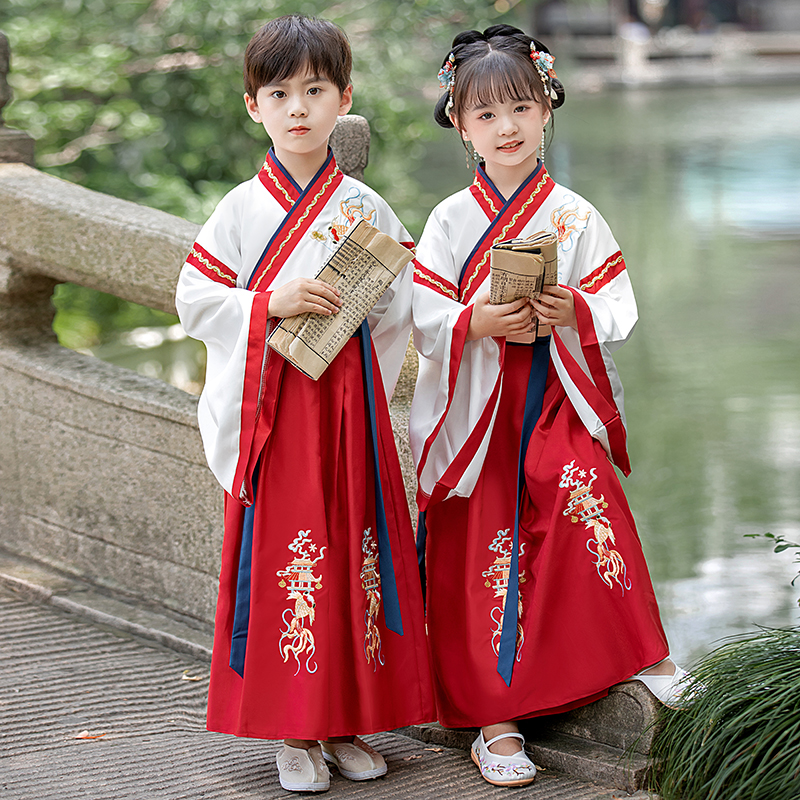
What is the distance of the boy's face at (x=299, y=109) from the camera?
93.0 inches

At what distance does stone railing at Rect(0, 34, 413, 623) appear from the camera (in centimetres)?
320

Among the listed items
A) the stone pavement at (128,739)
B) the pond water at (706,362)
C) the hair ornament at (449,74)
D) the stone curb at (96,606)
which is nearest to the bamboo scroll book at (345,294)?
the hair ornament at (449,74)

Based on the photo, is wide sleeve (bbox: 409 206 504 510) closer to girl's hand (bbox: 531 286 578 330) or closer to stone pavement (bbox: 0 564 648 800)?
girl's hand (bbox: 531 286 578 330)

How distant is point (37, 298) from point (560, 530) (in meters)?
2.01

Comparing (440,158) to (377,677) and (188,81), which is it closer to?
(188,81)

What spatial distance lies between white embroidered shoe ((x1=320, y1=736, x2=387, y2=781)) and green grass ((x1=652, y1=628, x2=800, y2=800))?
608 mm

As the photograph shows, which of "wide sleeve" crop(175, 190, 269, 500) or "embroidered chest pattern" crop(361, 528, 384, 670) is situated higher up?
"wide sleeve" crop(175, 190, 269, 500)

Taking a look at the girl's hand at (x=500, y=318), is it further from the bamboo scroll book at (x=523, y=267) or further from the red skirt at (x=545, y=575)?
the red skirt at (x=545, y=575)

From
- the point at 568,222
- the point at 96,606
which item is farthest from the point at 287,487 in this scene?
the point at 96,606

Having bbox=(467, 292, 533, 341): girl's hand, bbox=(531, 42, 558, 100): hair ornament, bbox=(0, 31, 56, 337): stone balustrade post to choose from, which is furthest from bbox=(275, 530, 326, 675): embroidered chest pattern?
bbox=(0, 31, 56, 337): stone balustrade post

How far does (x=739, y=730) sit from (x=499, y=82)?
1385mm

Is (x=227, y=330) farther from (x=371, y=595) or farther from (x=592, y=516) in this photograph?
(x=592, y=516)

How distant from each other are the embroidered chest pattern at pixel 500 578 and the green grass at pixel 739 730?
0.38 meters

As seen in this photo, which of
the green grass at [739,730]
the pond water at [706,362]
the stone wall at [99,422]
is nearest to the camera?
the green grass at [739,730]
